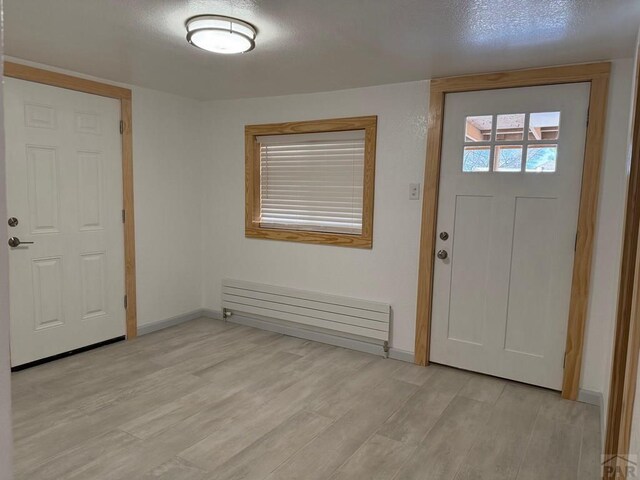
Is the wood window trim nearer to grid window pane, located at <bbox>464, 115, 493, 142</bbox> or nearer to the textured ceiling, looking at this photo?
the textured ceiling

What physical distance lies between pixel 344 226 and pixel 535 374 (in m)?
1.82

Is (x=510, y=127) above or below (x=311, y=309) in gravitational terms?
above

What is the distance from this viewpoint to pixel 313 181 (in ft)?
12.9

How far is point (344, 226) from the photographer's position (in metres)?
3.81

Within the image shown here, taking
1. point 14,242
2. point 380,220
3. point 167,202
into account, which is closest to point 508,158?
point 380,220

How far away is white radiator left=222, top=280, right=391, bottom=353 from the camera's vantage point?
3.63 m

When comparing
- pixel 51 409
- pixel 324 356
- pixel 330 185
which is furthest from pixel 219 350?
pixel 330 185

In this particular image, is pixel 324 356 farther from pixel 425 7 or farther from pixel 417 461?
pixel 425 7

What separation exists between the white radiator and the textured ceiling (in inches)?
71.5

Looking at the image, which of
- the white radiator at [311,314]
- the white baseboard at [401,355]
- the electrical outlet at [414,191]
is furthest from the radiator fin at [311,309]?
the electrical outlet at [414,191]

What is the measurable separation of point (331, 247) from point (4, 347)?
326cm

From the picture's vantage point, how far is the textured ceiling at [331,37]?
2.02 m

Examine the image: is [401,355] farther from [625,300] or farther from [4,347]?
[4,347]

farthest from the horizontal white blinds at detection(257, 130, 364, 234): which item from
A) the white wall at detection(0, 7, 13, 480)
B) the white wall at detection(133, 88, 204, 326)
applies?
the white wall at detection(0, 7, 13, 480)
